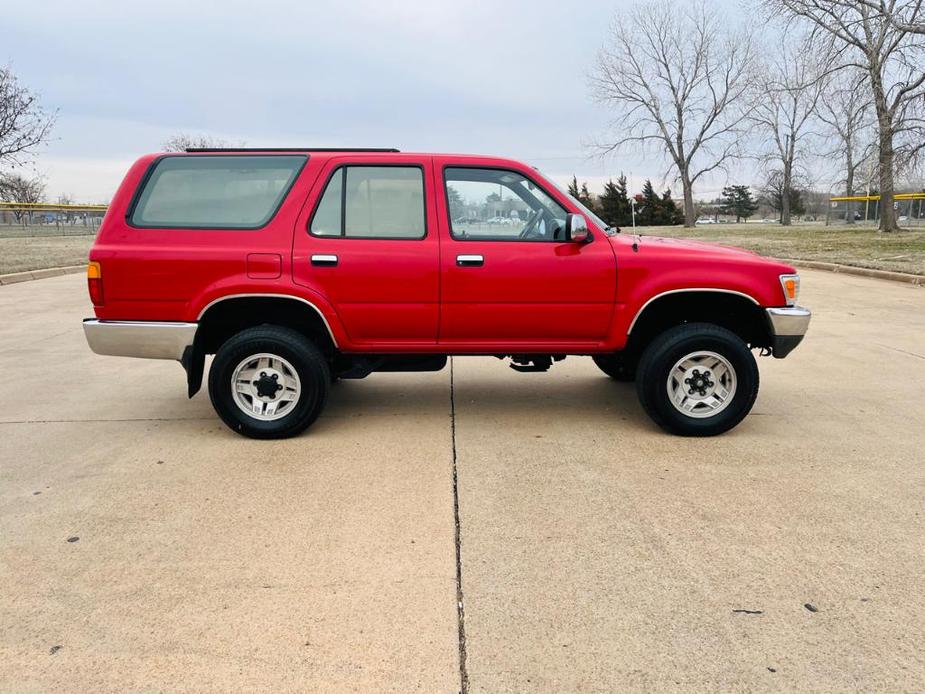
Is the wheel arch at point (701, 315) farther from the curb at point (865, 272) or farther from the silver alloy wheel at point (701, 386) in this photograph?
the curb at point (865, 272)

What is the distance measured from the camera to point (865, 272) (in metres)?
14.8

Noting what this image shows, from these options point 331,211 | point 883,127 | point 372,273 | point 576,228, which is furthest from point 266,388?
point 883,127

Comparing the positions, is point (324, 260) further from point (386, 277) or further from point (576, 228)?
point (576, 228)

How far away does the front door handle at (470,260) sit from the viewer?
4.48 m

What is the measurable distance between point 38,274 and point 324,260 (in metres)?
13.7

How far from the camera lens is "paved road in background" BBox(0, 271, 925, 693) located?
235cm

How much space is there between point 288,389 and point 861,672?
3481 millimetres

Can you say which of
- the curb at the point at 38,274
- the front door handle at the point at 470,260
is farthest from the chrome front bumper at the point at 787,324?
the curb at the point at 38,274

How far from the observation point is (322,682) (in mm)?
2258

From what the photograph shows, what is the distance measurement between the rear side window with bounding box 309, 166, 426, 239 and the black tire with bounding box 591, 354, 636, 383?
192cm

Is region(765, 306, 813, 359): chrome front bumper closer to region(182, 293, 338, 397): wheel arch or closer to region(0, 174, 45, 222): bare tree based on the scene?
region(182, 293, 338, 397): wheel arch

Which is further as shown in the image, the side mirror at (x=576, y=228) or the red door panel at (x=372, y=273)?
the red door panel at (x=372, y=273)

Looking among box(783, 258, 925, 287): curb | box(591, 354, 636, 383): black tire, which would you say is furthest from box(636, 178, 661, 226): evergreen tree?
box(591, 354, 636, 383): black tire

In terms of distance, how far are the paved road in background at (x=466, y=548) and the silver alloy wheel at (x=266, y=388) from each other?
23 cm
